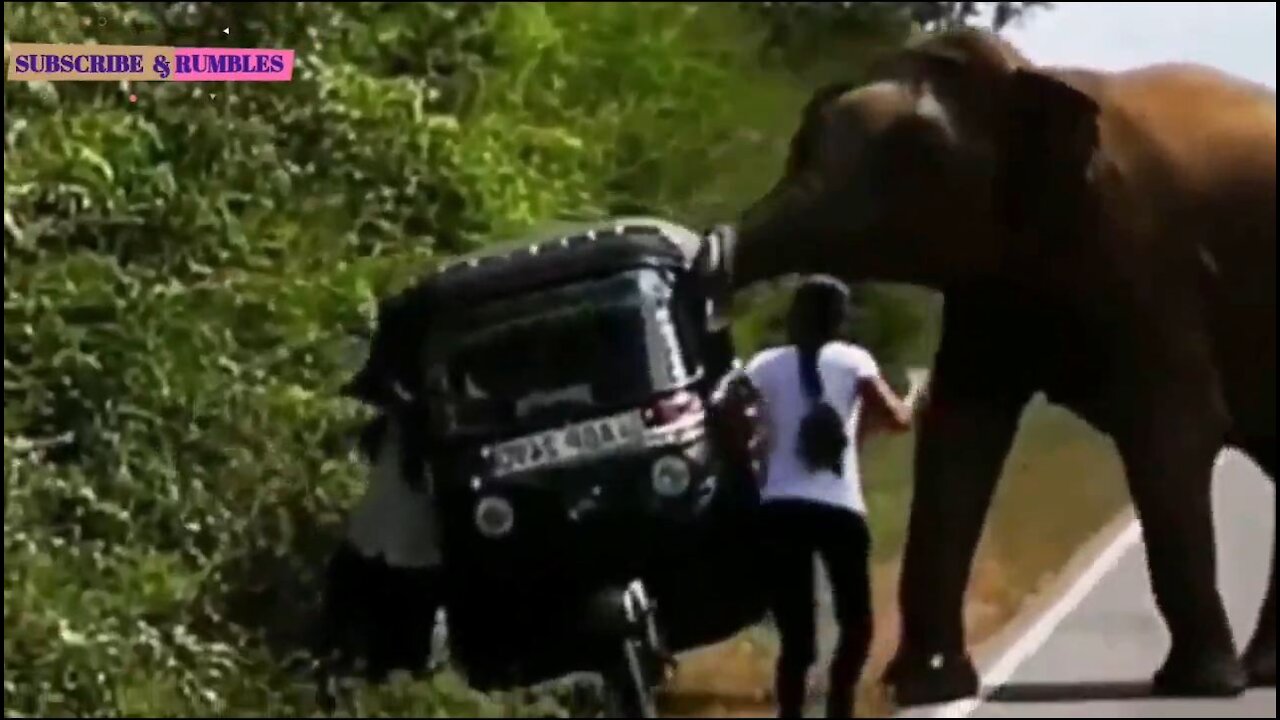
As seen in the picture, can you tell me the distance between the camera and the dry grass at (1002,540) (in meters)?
1.32

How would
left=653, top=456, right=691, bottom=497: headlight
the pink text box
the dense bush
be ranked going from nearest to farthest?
1. the pink text box
2. left=653, top=456, right=691, bottom=497: headlight
3. the dense bush

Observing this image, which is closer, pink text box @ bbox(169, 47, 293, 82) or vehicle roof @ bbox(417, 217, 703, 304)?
pink text box @ bbox(169, 47, 293, 82)

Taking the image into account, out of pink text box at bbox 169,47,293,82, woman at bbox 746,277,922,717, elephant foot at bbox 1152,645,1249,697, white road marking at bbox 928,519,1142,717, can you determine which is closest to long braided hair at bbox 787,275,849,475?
woman at bbox 746,277,922,717

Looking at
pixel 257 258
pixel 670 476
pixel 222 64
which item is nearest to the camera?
pixel 222 64

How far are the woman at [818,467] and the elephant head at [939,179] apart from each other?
47 mm

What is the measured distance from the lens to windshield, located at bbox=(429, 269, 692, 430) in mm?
1276

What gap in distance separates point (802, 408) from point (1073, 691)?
0.32 m

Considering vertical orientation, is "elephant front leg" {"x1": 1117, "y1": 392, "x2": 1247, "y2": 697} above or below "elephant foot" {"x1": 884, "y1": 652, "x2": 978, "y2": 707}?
above

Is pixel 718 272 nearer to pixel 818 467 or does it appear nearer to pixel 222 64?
pixel 818 467

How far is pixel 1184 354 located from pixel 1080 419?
0.10m

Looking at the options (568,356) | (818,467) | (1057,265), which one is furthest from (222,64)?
(1057,265)

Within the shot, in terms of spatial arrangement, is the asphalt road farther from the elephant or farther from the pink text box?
the pink text box

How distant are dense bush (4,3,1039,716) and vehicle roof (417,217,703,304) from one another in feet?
0.17

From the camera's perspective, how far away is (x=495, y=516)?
1.29 metres
